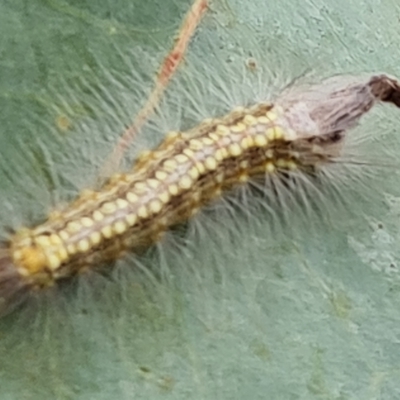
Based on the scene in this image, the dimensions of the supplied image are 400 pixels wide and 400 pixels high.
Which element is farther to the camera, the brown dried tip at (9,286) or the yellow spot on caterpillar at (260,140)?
the yellow spot on caterpillar at (260,140)

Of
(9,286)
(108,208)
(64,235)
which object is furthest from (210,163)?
(9,286)

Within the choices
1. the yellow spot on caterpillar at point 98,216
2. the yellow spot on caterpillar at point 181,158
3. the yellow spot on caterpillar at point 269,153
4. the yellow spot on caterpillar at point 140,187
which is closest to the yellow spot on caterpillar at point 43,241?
the yellow spot on caterpillar at point 98,216

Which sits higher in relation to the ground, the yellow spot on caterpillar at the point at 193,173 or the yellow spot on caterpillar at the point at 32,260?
the yellow spot on caterpillar at the point at 32,260

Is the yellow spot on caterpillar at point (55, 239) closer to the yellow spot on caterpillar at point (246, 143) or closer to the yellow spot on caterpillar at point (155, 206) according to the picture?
the yellow spot on caterpillar at point (155, 206)

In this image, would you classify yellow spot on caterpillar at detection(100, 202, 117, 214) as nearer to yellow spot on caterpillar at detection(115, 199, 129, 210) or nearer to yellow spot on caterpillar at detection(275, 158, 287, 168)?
yellow spot on caterpillar at detection(115, 199, 129, 210)

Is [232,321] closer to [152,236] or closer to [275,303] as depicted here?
[275,303]

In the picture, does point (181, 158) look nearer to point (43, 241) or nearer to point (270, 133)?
point (270, 133)

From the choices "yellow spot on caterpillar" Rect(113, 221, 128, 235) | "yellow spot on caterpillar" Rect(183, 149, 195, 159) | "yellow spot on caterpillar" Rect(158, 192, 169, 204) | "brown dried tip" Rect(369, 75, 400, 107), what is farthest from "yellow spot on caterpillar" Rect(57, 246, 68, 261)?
"brown dried tip" Rect(369, 75, 400, 107)
